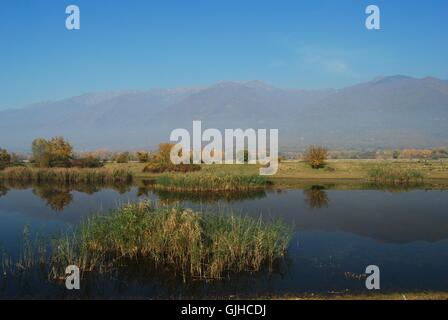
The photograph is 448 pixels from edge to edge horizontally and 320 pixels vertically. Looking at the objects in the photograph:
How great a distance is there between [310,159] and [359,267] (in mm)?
39420

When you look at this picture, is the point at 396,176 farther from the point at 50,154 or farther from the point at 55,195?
the point at 50,154

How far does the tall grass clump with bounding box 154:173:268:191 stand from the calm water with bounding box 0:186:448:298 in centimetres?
265

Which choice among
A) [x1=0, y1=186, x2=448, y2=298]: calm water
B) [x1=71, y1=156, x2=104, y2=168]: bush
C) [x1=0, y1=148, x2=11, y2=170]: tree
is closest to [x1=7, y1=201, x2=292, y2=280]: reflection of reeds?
[x1=0, y1=186, x2=448, y2=298]: calm water

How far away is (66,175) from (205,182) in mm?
17572

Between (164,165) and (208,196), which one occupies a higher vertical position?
(164,165)

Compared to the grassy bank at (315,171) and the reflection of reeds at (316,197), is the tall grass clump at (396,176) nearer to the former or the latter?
the grassy bank at (315,171)

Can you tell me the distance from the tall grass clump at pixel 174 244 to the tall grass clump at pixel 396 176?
3285 cm

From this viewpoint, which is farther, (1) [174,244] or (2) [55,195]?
(2) [55,195]

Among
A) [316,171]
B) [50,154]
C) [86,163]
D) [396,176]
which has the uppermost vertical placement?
[50,154]

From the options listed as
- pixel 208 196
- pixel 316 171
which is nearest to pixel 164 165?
pixel 316 171

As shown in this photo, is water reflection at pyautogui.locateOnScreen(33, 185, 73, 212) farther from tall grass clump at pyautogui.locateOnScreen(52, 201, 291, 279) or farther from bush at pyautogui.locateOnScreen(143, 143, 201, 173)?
bush at pyautogui.locateOnScreen(143, 143, 201, 173)

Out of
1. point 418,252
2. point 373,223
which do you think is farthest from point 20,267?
point 373,223

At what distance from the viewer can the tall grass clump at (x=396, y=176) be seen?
150 feet

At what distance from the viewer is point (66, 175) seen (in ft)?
159
